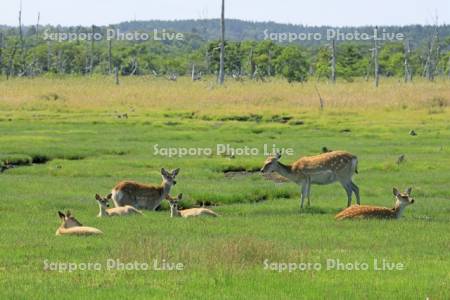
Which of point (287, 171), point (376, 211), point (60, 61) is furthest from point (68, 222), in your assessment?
point (60, 61)

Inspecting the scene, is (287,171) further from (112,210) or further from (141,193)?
(112,210)

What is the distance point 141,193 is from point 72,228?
3832 mm

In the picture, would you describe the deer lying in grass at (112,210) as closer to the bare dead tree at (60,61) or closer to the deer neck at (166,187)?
the deer neck at (166,187)

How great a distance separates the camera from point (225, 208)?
19109mm

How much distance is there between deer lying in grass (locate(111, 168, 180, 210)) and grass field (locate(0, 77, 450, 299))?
0.42 metres

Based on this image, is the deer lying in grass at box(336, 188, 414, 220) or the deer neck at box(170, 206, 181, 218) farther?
the deer neck at box(170, 206, 181, 218)

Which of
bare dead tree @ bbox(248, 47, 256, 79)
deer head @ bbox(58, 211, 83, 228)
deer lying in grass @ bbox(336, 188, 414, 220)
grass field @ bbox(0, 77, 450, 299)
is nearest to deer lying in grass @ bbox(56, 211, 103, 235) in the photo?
deer head @ bbox(58, 211, 83, 228)

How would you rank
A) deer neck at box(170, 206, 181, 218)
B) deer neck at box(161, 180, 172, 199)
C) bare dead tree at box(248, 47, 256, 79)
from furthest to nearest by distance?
bare dead tree at box(248, 47, 256, 79), deer neck at box(161, 180, 172, 199), deer neck at box(170, 206, 181, 218)

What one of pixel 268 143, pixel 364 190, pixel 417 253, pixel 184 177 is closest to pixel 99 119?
pixel 268 143

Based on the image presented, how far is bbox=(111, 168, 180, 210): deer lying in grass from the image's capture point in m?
18.4

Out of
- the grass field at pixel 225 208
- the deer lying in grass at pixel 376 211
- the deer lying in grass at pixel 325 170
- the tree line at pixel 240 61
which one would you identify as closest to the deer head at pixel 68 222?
the grass field at pixel 225 208

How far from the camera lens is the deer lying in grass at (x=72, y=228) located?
1485cm

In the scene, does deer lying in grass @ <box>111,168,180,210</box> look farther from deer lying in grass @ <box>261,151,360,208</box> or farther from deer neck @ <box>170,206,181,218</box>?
deer lying in grass @ <box>261,151,360,208</box>

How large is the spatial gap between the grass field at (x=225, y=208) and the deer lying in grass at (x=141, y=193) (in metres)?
0.42
